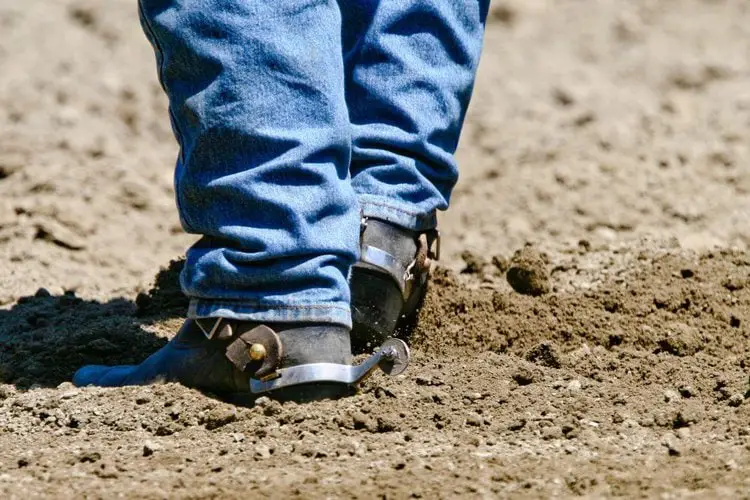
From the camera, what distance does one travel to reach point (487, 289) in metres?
3.23

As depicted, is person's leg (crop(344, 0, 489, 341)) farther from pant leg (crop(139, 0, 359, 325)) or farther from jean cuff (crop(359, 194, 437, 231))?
pant leg (crop(139, 0, 359, 325))

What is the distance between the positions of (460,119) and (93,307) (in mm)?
1119

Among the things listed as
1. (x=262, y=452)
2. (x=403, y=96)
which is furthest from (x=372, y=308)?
(x=262, y=452)

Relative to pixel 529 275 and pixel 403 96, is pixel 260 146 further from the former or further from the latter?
pixel 529 275

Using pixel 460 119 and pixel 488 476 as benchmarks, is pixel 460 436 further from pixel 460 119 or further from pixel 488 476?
pixel 460 119

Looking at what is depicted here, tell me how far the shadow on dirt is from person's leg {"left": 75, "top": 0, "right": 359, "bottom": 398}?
0.52m

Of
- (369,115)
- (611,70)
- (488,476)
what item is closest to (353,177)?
(369,115)

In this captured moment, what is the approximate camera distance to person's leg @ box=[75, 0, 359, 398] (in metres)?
2.30

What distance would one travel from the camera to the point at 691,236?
4.02 m

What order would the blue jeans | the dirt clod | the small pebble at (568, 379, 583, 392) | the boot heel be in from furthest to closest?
1. the dirt clod
2. the boot heel
3. the small pebble at (568, 379, 583, 392)
4. the blue jeans

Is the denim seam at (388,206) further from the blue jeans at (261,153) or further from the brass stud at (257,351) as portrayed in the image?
the brass stud at (257,351)

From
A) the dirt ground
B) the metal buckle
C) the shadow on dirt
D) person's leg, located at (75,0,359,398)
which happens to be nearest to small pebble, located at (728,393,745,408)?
the dirt ground

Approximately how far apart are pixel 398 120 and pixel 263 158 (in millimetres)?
549

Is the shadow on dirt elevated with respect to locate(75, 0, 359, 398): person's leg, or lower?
lower
